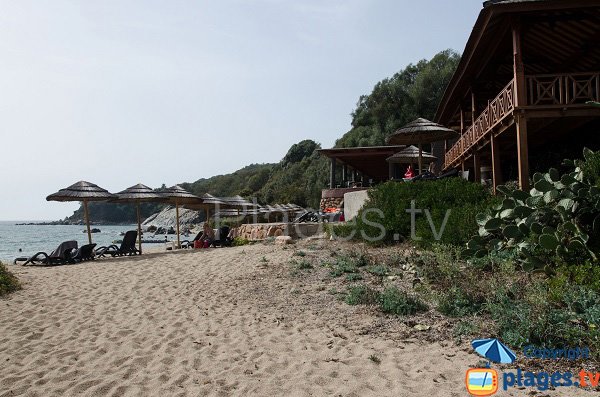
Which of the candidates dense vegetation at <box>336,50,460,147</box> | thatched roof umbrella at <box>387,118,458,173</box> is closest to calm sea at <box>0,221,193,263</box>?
thatched roof umbrella at <box>387,118,458,173</box>

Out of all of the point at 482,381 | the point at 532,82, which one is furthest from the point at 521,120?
the point at 482,381

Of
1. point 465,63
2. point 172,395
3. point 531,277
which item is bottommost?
point 172,395

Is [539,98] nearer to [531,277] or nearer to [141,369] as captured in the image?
[531,277]

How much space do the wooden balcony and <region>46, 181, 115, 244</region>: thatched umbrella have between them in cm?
1144

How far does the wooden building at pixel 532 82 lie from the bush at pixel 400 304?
5183 millimetres

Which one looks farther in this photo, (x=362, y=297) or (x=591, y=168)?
(x=362, y=297)

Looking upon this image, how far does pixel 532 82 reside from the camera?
9.63 m

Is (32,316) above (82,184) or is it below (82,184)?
below

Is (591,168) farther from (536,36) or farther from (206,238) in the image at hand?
(206,238)

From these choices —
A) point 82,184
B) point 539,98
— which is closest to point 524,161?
point 539,98

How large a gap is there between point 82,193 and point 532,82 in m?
12.6

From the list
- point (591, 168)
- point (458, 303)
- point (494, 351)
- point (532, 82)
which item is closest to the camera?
point (494, 351)

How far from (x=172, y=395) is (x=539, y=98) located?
9.30 m

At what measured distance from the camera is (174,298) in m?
6.75
